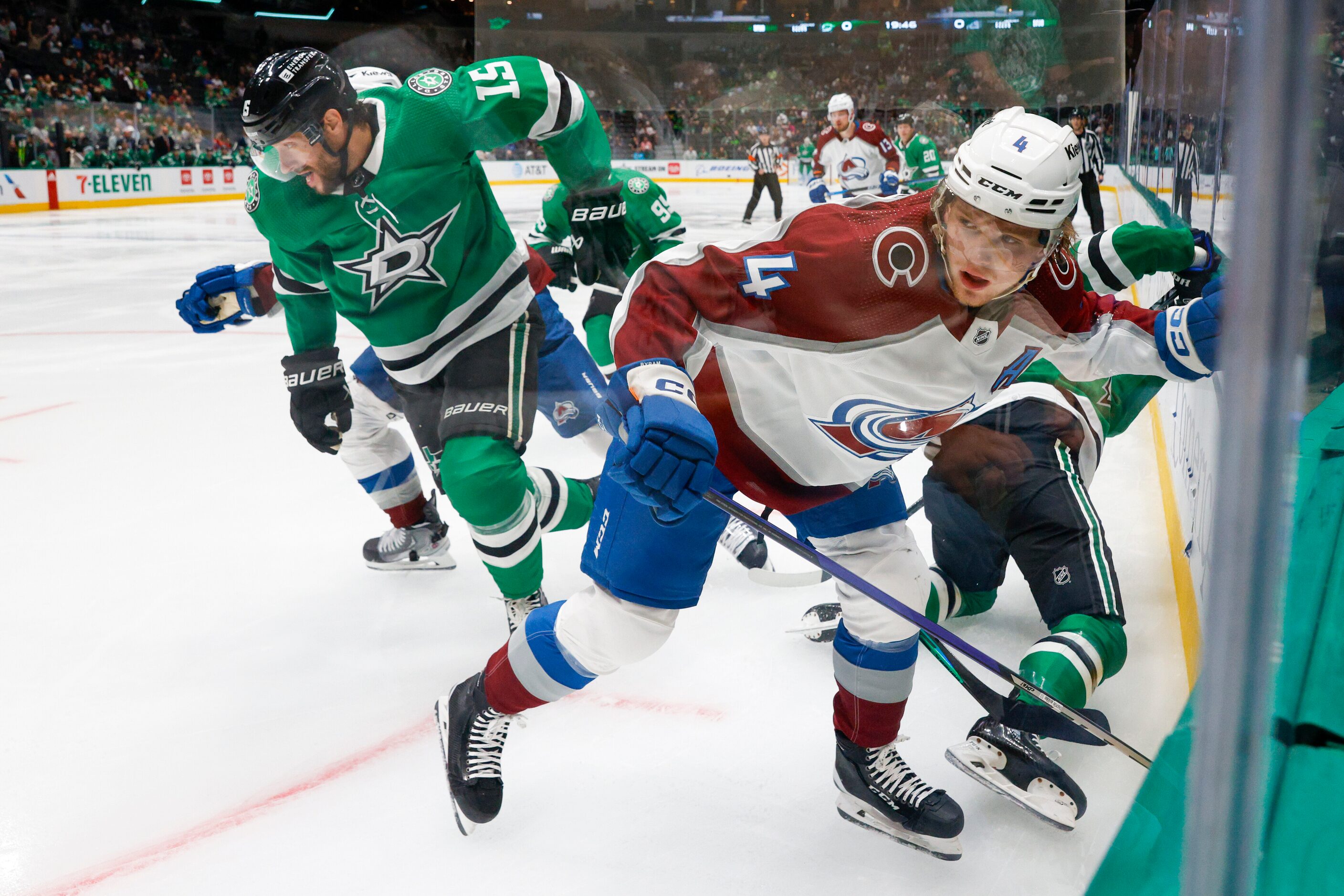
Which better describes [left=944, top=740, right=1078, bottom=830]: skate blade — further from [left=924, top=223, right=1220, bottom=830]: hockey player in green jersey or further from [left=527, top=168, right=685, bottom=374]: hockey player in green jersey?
[left=527, top=168, right=685, bottom=374]: hockey player in green jersey

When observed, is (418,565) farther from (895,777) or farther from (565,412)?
(895,777)

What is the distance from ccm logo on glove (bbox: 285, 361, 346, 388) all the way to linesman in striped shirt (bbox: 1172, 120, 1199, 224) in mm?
1417

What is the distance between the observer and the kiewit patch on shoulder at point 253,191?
1.51 meters

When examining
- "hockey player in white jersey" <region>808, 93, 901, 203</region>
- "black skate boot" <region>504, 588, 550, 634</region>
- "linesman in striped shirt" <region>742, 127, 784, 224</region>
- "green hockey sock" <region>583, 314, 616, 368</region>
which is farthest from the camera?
"green hockey sock" <region>583, 314, 616, 368</region>

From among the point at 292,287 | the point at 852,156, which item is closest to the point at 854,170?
the point at 852,156

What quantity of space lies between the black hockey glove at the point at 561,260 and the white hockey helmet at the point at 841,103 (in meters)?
1.08

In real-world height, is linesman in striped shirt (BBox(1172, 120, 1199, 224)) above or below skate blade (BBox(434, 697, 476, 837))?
above

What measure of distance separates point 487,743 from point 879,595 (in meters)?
0.52

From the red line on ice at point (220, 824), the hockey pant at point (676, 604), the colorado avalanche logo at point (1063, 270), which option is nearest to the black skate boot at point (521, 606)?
the red line on ice at point (220, 824)

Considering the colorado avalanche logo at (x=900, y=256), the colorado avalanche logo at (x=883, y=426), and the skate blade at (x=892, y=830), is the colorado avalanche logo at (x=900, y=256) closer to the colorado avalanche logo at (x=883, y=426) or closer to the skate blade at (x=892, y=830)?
the colorado avalanche logo at (x=883, y=426)

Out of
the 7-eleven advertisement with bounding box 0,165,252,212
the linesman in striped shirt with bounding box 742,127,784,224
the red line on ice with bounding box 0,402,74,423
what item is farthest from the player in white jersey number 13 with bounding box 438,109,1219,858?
the 7-eleven advertisement with bounding box 0,165,252,212

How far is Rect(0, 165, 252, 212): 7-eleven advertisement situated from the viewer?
966cm

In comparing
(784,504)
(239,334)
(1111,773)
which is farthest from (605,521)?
(239,334)

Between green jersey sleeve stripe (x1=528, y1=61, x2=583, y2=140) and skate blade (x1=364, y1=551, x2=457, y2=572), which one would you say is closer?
green jersey sleeve stripe (x1=528, y1=61, x2=583, y2=140)
